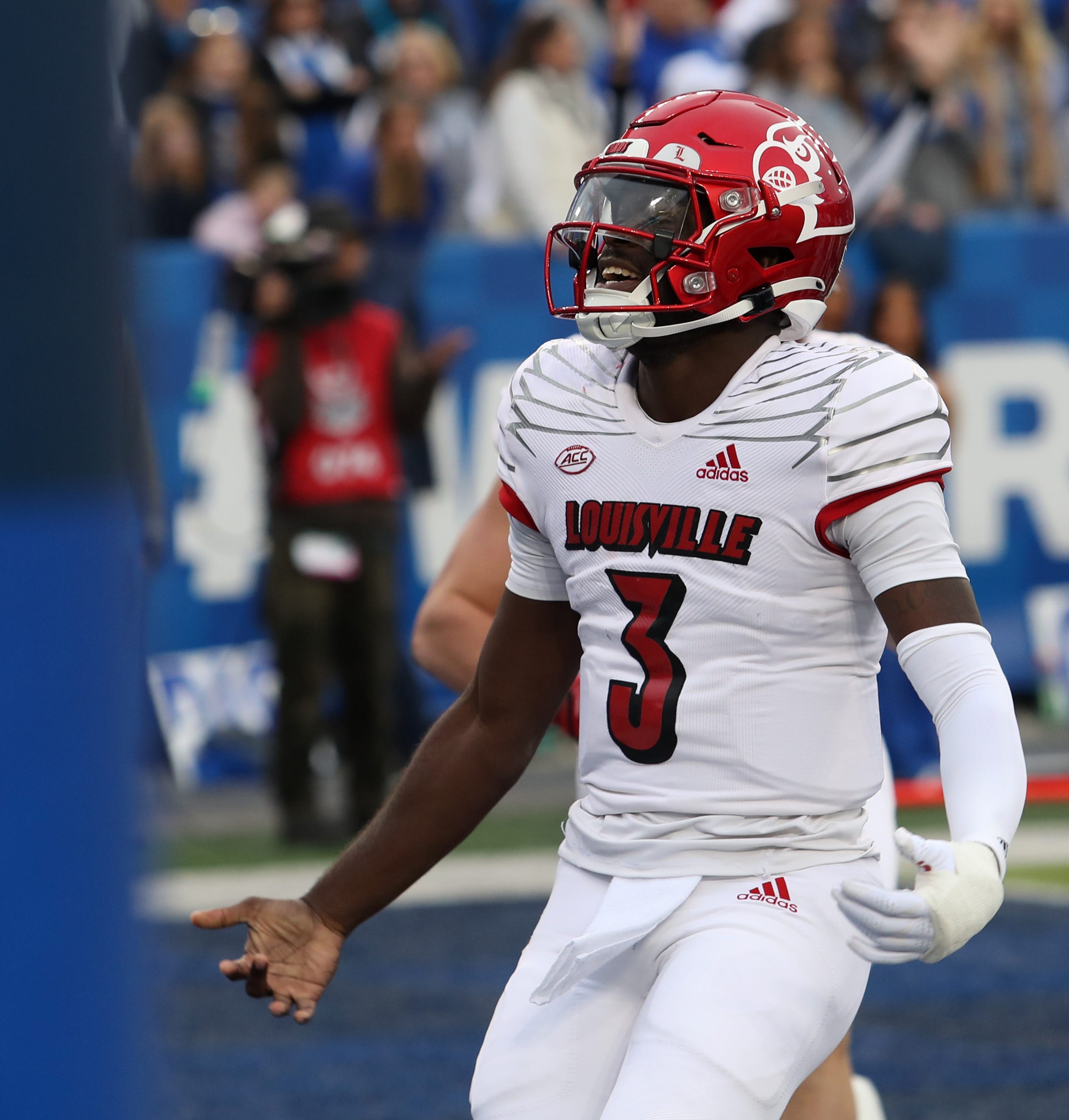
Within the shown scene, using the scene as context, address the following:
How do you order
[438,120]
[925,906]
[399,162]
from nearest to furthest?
[925,906]
[399,162]
[438,120]

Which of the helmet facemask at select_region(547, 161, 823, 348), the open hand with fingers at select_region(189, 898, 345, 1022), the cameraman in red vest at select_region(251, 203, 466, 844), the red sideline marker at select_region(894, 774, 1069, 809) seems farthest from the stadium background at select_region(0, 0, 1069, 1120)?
the helmet facemask at select_region(547, 161, 823, 348)

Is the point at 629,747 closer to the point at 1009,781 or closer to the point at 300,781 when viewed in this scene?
the point at 1009,781

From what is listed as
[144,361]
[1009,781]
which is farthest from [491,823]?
[144,361]

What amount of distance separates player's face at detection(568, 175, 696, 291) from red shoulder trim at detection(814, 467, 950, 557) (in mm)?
387

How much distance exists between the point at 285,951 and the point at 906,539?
0.99 metres

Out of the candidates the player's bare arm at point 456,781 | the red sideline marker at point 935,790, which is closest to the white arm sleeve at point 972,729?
the player's bare arm at point 456,781

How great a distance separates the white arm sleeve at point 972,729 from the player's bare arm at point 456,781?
57 centimetres

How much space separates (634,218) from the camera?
99.2 inches

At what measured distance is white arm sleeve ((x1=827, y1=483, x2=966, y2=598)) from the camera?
7.52 feet

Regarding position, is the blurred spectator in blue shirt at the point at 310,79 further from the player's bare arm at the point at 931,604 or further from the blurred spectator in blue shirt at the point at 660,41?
the player's bare arm at the point at 931,604

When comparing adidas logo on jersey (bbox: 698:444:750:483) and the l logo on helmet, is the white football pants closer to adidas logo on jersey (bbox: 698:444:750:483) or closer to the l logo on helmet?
adidas logo on jersey (bbox: 698:444:750:483)

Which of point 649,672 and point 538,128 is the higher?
point 649,672

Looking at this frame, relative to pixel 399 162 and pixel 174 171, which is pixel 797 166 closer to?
pixel 399 162

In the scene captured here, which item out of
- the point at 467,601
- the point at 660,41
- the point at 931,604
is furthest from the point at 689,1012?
the point at 660,41
